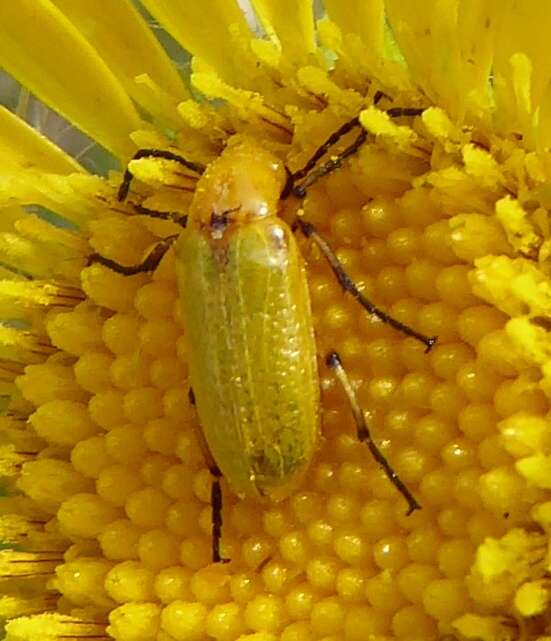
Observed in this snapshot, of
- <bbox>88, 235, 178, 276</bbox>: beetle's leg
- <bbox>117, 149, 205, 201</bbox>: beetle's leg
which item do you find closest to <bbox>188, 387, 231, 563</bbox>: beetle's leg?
<bbox>88, 235, 178, 276</bbox>: beetle's leg

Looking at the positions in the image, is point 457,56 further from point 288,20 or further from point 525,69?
point 288,20

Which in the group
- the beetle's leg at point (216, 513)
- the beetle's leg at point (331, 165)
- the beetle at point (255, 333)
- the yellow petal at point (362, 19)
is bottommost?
the beetle's leg at point (216, 513)

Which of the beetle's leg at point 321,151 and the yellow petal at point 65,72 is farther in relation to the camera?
the yellow petal at point 65,72

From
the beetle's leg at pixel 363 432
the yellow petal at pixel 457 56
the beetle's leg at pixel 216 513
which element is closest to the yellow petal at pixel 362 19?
the yellow petal at pixel 457 56

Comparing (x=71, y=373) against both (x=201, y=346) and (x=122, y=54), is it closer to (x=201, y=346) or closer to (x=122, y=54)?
(x=201, y=346)

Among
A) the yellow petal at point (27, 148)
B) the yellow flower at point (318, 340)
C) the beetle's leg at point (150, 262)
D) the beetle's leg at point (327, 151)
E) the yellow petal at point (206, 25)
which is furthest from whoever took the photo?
the yellow petal at point (27, 148)

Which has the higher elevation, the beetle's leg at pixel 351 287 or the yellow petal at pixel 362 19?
the yellow petal at pixel 362 19

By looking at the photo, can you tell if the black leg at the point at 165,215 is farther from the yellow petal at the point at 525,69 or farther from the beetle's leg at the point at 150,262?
the yellow petal at the point at 525,69

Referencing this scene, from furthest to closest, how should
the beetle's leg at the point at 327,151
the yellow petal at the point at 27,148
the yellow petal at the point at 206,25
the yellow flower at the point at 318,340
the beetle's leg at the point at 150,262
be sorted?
the yellow petal at the point at 27,148, the yellow petal at the point at 206,25, the beetle's leg at the point at 150,262, the beetle's leg at the point at 327,151, the yellow flower at the point at 318,340
